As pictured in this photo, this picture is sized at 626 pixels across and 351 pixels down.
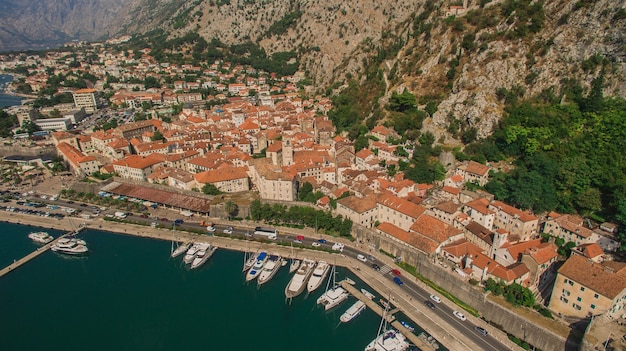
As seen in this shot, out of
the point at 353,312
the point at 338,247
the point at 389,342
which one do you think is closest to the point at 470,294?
the point at 389,342

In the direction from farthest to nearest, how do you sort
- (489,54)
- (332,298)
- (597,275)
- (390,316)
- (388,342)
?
(489,54), (332,298), (390,316), (388,342), (597,275)

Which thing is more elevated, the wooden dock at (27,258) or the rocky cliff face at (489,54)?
the rocky cliff face at (489,54)

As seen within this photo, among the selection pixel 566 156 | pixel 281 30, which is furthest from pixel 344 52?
pixel 566 156

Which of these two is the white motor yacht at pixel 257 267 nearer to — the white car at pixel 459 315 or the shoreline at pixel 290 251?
the shoreline at pixel 290 251

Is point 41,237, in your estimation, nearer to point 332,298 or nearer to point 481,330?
point 332,298

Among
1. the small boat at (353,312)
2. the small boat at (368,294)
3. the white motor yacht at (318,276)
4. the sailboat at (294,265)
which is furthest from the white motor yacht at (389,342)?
the sailboat at (294,265)

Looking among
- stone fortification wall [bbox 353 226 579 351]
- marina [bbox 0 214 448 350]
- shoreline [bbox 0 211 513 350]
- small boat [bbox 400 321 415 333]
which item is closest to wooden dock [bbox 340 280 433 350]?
marina [bbox 0 214 448 350]

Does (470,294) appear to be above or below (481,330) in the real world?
above
